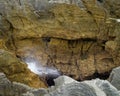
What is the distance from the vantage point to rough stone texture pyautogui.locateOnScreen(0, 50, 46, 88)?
10.9 metres

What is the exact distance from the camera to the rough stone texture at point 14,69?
35.9 feet

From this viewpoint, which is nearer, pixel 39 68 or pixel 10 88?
pixel 10 88

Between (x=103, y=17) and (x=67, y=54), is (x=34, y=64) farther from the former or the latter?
(x=103, y=17)

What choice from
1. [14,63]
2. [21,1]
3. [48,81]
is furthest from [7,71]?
[21,1]

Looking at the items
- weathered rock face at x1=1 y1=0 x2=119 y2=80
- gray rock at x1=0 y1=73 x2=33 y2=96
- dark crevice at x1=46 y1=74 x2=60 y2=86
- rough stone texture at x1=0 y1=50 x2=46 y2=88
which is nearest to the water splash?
weathered rock face at x1=1 y1=0 x2=119 y2=80

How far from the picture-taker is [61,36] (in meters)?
17.3

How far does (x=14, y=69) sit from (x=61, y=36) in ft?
20.9

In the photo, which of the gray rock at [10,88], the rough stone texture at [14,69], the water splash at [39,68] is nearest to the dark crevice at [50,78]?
the water splash at [39,68]

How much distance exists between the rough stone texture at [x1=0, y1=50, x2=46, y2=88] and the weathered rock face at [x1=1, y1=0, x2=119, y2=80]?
497 centimetres

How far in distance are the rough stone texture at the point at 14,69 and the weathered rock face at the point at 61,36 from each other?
196 inches

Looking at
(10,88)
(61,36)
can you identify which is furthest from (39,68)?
(10,88)

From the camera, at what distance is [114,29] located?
16938mm

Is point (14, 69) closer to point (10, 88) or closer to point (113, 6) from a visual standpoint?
point (10, 88)

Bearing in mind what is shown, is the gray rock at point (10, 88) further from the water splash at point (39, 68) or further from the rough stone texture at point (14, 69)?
the water splash at point (39, 68)
